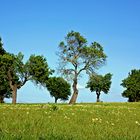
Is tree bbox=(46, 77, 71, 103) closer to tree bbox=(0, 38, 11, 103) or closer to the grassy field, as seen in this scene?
tree bbox=(0, 38, 11, 103)

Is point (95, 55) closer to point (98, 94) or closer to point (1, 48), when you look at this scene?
point (1, 48)

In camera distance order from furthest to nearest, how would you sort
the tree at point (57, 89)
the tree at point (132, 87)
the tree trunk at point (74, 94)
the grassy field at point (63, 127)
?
the tree at point (57, 89) < the tree at point (132, 87) < the tree trunk at point (74, 94) < the grassy field at point (63, 127)

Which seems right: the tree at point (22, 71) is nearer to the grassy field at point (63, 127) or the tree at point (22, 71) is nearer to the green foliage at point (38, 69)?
the green foliage at point (38, 69)

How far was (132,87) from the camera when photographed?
14212 centimetres

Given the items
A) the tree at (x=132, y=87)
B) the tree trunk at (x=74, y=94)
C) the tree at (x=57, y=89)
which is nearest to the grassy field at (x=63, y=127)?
the tree trunk at (x=74, y=94)

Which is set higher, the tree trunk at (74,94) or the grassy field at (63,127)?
the tree trunk at (74,94)

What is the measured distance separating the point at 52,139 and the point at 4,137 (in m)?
1.12

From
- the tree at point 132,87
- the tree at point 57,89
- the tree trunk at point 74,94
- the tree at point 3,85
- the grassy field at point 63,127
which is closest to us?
the grassy field at point 63,127

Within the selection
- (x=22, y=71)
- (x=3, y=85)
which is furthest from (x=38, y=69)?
(x=3, y=85)

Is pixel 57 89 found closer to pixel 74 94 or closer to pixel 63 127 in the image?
pixel 74 94

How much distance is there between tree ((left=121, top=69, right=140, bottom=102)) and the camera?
14162 centimetres

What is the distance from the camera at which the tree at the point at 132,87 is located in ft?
465

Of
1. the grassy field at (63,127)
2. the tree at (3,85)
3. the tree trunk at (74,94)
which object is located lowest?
the grassy field at (63,127)

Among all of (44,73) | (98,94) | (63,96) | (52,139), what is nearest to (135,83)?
(98,94)
